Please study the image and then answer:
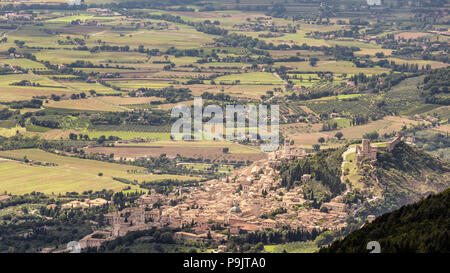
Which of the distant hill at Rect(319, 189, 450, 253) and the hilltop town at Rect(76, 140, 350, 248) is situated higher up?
the distant hill at Rect(319, 189, 450, 253)

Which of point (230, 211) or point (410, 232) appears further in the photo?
point (230, 211)

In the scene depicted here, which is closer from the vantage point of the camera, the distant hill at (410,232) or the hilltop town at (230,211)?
the distant hill at (410,232)

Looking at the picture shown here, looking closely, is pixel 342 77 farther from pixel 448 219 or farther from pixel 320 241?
pixel 448 219

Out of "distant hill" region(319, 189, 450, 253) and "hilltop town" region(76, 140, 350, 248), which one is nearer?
"distant hill" region(319, 189, 450, 253)

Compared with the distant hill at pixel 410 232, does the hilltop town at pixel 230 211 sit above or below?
below

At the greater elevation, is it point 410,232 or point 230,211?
point 410,232

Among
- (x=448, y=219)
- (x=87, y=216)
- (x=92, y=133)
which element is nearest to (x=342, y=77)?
(x=92, y=133)
